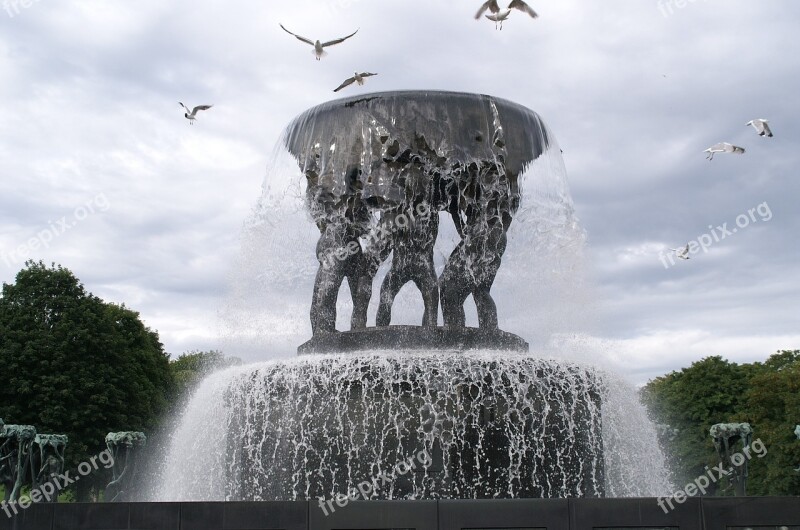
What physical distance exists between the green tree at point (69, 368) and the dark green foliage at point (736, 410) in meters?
20.9

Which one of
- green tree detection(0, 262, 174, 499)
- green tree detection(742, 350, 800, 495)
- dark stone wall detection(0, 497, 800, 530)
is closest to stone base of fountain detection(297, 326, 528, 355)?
dark stone wall detection(0, 497, 800, 530)

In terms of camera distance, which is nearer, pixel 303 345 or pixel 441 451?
pixel 441 451

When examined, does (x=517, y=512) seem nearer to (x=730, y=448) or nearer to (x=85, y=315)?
(x=730, y=448)

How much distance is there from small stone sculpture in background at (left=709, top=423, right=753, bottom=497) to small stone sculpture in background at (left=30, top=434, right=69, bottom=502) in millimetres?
12062

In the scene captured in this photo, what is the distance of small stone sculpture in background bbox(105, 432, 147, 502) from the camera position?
19.0m

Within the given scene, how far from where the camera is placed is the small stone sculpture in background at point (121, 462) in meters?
19.0

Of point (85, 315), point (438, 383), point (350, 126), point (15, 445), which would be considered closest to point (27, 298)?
point (85, 315)

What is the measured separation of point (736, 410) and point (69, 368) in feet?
107

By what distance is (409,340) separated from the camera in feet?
54.4

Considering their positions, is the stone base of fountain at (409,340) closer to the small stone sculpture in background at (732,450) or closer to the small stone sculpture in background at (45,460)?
the small stone sculpture in background at (732,450)

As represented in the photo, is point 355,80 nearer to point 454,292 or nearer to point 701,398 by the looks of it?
point 454,292

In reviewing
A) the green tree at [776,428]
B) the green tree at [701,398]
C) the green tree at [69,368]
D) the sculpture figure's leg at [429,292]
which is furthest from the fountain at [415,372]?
the green tree at [701,398]

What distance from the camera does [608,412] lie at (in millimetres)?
16344

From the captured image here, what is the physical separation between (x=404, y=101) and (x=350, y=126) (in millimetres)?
1109
